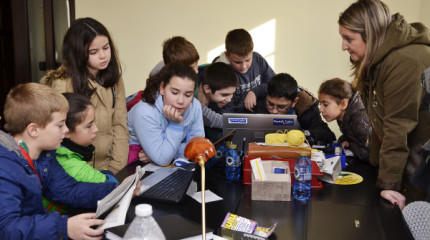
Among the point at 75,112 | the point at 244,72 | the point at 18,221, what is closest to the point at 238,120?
the point at 75,112

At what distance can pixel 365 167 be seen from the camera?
2088 millimetres

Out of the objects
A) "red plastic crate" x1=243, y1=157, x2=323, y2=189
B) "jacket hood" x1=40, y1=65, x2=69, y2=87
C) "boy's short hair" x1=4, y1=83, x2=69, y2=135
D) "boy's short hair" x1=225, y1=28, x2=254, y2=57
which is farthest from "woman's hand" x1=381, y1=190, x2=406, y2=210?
"jacket hood" x1=40, y1=65, x2=69, y2=87

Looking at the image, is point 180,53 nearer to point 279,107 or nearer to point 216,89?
point 216,89

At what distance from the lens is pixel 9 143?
1333 mm

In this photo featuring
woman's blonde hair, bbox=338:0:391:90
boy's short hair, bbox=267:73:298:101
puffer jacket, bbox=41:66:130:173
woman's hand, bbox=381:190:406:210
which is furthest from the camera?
boy's short hair, bbox=267:73:298:101

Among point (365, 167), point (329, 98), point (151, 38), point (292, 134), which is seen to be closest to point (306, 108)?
point (329, 98)

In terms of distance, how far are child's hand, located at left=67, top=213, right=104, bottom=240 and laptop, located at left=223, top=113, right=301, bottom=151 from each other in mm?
934

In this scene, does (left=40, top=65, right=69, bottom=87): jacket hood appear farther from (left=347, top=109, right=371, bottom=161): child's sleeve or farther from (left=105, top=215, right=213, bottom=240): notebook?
Result: (left=347, top=109, right=371, bottom=161): child's sleeve

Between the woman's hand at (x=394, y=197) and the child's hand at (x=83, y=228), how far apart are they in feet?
3.55

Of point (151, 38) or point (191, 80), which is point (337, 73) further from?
point (191, 80)

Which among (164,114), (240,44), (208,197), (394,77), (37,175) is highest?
(240,44)

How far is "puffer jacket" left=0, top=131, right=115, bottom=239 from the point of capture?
120 cm

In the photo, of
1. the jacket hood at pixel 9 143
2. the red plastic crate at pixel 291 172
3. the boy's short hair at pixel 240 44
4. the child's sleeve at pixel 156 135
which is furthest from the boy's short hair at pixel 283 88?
the jacket hood at pixel 9 143

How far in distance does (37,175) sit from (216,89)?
142cm
